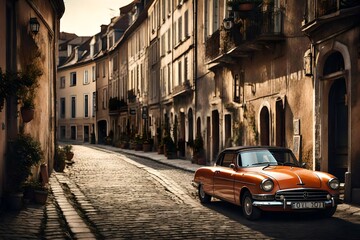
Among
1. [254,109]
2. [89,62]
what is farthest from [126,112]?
[254,109]

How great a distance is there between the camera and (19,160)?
484 inches

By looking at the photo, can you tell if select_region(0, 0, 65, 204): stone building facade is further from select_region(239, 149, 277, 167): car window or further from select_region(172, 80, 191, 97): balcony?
select_region(172, 80, 191, 97): balcony

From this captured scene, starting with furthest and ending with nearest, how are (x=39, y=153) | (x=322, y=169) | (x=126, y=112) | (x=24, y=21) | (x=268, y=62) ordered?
1. (x=126, y=112)
2. (x=268, y=62)
3. (x=322, y=169)
4. (x=24, y=21)
5. (x=39, y=153)

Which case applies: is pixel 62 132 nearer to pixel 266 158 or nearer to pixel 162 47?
pixel 162 47

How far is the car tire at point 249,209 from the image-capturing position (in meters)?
11.0

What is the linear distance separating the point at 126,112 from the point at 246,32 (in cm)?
3604

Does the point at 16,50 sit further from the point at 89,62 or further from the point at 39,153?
the point at 89,62

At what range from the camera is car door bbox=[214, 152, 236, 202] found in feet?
40.0

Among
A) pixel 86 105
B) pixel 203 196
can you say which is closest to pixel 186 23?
pixel 203 196

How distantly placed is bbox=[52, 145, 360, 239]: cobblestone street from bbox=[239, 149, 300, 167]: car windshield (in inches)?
41.4

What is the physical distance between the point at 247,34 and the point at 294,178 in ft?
35.9

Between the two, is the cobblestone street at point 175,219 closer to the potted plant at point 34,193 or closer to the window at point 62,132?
the potted plant at point 34,193

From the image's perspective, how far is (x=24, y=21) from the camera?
555 inches

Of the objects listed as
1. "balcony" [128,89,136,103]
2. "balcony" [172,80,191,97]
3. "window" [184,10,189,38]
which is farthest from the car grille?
"balcony" [128,89,136,103]
